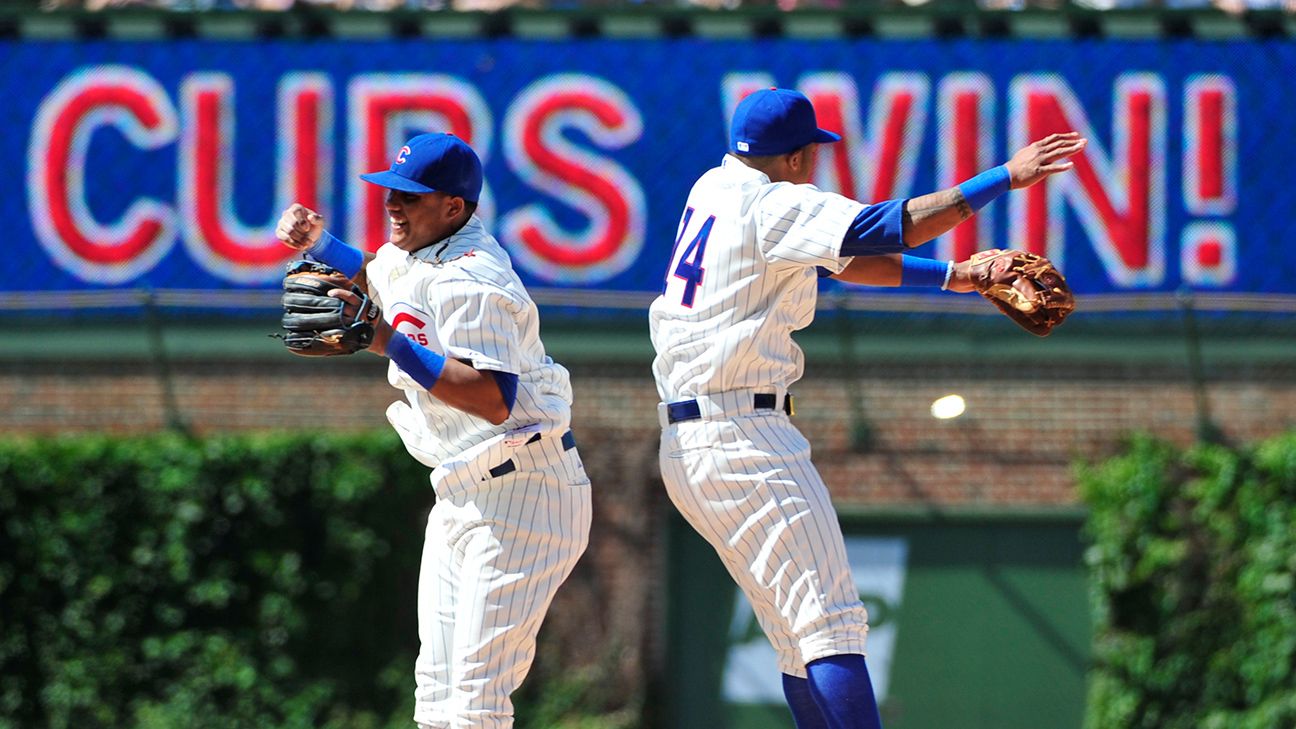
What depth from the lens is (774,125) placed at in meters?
4.27

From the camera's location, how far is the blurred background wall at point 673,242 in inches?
325

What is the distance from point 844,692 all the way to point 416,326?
1.38 meters

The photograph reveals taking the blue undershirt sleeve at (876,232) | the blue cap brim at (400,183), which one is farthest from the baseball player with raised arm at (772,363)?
the blue cap brim at (400,183)

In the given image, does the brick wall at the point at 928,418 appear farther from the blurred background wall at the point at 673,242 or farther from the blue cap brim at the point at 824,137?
the blue cap brim at the point at 824,137

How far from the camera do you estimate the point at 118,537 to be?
810cm

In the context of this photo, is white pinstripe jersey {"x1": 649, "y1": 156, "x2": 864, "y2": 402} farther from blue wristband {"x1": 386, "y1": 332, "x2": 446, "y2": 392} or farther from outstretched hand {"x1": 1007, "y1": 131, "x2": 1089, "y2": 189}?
blue wristband {"x1": 386, "y1": 332, "x2": 446, "y2": 392}

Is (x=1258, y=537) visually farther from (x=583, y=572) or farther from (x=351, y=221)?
(x=351, y=221)

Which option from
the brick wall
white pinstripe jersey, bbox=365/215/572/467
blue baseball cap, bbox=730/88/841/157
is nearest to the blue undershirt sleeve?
blue baseball cap, bbox=730/88/841/157

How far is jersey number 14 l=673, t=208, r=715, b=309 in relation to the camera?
14.0 feet

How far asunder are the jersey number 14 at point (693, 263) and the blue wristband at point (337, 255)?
914 mm

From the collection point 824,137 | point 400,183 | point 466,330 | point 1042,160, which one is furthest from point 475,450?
point 1042,160

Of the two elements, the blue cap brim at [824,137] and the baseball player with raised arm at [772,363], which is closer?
the baseball player with raised arm at [772,363]

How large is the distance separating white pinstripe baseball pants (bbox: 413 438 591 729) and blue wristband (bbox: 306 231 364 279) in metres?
0.75

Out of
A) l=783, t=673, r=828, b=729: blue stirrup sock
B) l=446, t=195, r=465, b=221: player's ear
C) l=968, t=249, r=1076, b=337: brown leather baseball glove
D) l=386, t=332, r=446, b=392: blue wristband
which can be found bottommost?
l=783, t=673, r=828, b=729: blue stirrup sock
